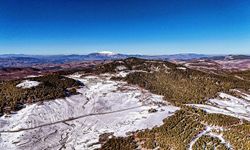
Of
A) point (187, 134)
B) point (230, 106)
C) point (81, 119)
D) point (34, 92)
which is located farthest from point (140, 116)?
point (34, 92)

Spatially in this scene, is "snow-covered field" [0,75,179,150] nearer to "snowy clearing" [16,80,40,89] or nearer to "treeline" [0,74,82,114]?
"treeline" [0,74,82,114]

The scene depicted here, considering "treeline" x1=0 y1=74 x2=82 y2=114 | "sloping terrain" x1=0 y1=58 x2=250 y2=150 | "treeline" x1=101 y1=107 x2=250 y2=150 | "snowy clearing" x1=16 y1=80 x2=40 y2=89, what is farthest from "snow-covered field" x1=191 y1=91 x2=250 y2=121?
"snowy clearing" x1=16 y1=80 x2=40 y2=89

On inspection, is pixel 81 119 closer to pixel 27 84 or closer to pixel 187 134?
pixel 187 134

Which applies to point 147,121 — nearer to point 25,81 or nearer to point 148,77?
point 148,77

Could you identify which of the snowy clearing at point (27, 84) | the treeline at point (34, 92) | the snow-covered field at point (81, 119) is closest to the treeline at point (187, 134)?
the snow-covered field at point (81, 119)

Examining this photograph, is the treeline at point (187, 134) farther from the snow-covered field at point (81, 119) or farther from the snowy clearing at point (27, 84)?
the snowy clearing at point (27, 84)
